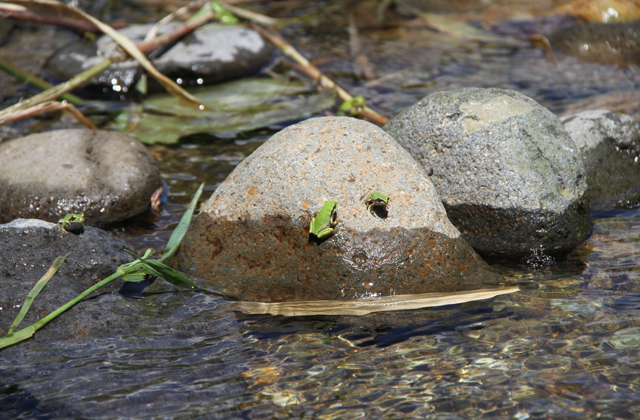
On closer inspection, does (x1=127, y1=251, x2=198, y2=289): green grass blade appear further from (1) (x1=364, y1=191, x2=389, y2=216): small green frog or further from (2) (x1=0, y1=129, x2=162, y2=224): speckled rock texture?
(2) (x1=0, y1=129, x2=162, y2=224): speckled rock texture

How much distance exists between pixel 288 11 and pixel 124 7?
280 centimetres

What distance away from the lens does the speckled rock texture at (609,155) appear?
4.61 metres

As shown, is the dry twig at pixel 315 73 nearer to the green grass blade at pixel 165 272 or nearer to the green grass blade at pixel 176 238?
the green grass blade at pixel 176 238

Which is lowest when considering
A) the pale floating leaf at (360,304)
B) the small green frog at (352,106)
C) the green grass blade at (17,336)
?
the green grass blade at (17,336)

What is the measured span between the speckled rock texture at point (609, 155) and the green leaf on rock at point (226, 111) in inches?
108

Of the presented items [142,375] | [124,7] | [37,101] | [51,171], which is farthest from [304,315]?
[124,7]

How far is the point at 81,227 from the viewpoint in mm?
3771

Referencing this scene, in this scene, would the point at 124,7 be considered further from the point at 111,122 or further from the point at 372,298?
the point at 372,298

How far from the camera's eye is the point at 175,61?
7.16 meters

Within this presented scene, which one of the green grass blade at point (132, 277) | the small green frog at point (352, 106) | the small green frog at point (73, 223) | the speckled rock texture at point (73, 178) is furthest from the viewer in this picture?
the small green frog at point (352, 106)

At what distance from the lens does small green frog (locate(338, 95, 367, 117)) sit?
5887 millimetres

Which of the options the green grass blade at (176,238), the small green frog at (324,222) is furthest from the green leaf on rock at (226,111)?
the small green frog at (324,222)

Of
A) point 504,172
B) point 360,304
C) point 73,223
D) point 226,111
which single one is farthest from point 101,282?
point 226,111

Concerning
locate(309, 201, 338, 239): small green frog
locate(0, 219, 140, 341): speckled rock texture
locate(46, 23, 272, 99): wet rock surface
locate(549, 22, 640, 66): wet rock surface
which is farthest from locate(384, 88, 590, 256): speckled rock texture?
locate(549, 22, 640, 66): wet rock surface
